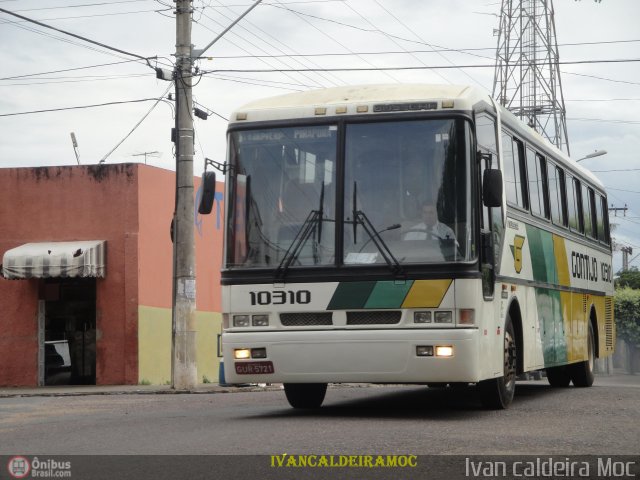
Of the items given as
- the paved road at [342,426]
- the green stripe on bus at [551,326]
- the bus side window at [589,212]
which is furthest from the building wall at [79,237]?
the green stripe on bus at [551,326]

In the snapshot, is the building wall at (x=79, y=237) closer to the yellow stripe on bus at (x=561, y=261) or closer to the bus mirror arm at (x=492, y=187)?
the yellow stripe on bus at (x=561, y=261)

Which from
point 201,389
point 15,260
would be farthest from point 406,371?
point 15,260

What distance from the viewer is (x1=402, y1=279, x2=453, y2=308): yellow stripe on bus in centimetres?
1176

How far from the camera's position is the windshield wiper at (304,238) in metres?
12.2

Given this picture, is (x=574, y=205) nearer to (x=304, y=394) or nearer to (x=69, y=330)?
(x=304, y=394)

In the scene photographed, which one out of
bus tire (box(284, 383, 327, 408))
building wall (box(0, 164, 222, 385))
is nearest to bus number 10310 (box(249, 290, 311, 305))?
bus tire (box(284, 383, 327, 408))

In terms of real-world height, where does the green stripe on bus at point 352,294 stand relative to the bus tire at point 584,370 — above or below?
above

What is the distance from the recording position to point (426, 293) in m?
11.8

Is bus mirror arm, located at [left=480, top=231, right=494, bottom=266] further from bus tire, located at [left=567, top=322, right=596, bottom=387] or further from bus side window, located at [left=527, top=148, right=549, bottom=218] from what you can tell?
bus tire, located at [left=567, top=322, right=596, bottom=387]

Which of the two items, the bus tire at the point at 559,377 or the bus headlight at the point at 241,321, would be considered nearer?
the bus headlight at the point at 241,321

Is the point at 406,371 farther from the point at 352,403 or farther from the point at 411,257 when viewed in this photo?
the point at 352,403

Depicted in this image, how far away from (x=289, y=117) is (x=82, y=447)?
440 centimetres

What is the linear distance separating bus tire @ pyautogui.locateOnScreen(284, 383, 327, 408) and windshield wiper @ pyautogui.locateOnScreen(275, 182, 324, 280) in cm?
222

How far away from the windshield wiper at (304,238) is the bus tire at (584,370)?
869 centimetres
